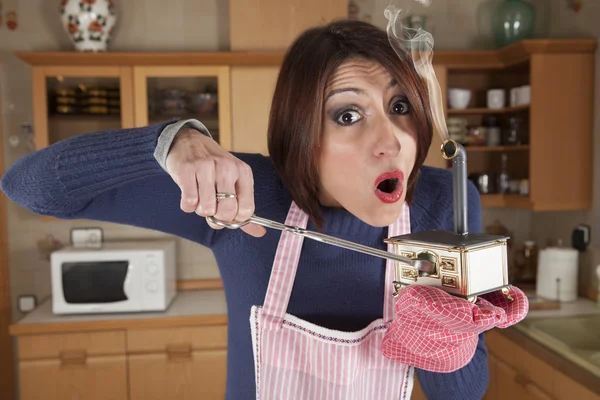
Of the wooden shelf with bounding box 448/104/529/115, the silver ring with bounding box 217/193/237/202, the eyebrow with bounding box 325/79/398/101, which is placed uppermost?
the wooden shelf with bounding box 448/104/529/115

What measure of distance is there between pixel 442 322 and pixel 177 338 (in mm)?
1939

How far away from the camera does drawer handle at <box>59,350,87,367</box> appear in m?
2.33

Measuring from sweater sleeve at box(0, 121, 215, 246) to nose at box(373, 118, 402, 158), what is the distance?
0.26m

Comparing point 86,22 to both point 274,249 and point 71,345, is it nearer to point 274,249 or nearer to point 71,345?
point 71,345

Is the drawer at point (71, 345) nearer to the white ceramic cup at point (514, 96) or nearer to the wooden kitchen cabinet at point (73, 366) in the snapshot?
the wooden kitchen cabinet at point (73, 366)

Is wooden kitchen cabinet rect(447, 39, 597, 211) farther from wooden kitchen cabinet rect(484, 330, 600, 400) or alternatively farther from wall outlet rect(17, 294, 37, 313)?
wall outlet rect(17, 294, 37, 313)

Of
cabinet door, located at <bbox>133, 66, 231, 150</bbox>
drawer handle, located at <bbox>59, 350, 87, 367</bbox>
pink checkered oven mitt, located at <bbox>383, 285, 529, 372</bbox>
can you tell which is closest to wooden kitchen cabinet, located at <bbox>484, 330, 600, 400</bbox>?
pink checkered oven mitt, located at <bbox>383, 285, 529, 372</bbox>

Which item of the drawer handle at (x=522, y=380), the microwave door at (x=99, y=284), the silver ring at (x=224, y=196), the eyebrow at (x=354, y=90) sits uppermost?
the eyebrow at (x=354, y=90)

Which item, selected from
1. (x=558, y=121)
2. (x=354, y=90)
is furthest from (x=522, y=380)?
(x=354, y=90)

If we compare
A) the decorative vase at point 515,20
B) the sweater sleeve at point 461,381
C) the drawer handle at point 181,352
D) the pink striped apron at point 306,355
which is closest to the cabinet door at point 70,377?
the drawer handle at point 181,352

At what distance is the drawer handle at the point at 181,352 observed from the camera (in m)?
2.39

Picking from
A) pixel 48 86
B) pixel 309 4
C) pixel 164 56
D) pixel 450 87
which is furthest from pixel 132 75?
pixel 450 87

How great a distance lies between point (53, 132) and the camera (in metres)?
2.52

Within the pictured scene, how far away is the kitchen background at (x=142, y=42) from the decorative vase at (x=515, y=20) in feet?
0.34
